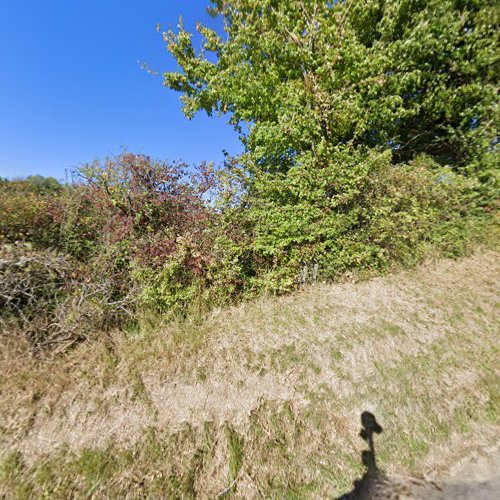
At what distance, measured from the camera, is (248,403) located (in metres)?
2.79

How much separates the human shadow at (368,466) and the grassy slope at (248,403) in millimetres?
63

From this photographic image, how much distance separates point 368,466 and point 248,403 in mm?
1395

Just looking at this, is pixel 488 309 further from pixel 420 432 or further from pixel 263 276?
pixel 263 276

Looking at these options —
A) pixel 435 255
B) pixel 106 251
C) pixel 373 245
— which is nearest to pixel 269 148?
pixel 373 245

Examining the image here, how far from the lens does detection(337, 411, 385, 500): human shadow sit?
7.36 feet

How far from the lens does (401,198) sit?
525cm

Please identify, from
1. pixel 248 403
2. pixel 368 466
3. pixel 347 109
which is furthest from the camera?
→ pixel 347 109

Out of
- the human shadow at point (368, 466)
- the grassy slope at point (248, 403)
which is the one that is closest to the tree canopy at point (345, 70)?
the grassy slope at point (248, 403)

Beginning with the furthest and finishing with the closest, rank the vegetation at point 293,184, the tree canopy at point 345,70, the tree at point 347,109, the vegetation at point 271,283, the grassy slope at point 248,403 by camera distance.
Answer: the tree canopy at point 345,70
the tree at point 347,109
the vegetation at point 293,184
the vegetation at point 271,283
the grassy slope at point 248,403

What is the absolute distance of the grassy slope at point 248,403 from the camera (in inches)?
88.4

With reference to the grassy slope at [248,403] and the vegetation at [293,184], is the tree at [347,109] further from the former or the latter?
the grassy slope at [248,403]

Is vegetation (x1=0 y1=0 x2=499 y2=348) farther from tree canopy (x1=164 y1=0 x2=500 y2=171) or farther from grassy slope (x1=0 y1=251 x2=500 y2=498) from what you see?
grassy slope (x1=0 y1=251 x2=500 y2=498)

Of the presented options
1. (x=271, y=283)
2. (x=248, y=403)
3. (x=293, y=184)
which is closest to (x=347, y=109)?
(x=293, y=184)

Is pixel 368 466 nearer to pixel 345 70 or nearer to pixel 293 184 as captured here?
pixel 293 184
